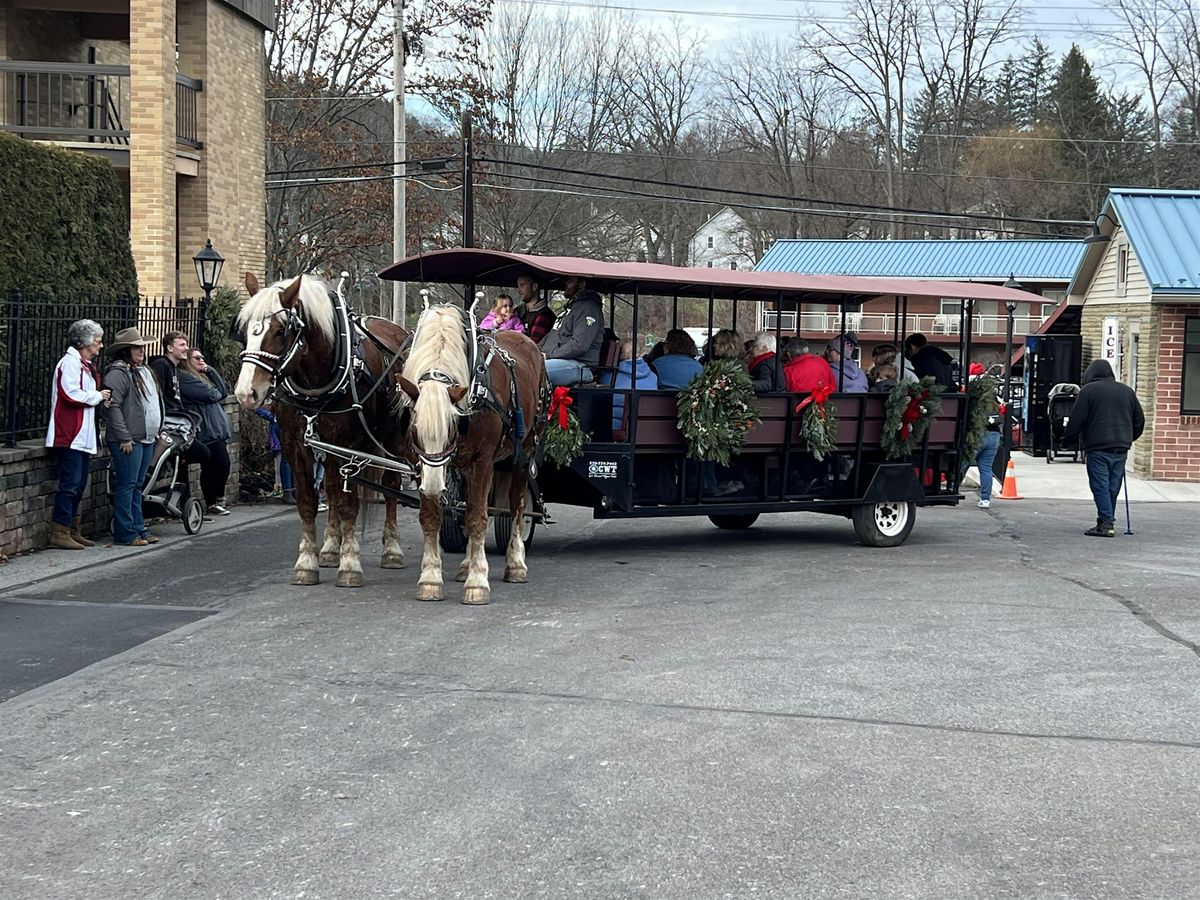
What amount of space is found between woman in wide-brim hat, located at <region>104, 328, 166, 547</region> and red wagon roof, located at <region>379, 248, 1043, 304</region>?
93.3 inches

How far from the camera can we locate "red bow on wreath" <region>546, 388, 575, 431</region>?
11.3 m

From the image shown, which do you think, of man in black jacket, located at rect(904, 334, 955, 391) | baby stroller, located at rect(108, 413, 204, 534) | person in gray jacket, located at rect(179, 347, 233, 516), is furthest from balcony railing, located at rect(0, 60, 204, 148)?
man in black jacket, located at rect(904, 334, 955, 391)

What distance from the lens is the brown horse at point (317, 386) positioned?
8.79m

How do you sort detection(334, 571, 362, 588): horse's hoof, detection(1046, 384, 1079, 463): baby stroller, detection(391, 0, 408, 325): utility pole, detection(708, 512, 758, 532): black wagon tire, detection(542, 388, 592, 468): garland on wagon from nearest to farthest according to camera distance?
detection(334, 571, 362, 588): horse's hoof → detection(542, 388, 592, 468): garland on wagon → detection(708, 512, 758, 532): black wagon tire → detection(1046, 384, 1079, 463): baby stroller → detection(391, 0, 408, 325): utility pole

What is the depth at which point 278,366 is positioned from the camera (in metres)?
8.79

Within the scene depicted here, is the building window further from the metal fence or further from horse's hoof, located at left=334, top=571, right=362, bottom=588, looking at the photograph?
horse's hoof, located at left=334, top=571, right=362, bottom=588

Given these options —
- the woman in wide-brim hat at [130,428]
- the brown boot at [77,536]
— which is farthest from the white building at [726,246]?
the brown boot at [77,536]

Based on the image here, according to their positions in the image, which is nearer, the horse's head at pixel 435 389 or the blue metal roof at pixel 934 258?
the horse's head at pixel 435 389

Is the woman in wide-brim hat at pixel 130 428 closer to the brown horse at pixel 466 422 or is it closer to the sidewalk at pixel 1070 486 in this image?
the brown horse at pixel 466 422

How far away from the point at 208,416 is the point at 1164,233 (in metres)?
17.1

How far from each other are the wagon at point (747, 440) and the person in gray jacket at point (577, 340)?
174 mm

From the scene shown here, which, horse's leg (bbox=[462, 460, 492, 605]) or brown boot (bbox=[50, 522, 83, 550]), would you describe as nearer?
horse's leg (bbox=[462, 460, 492, 605])

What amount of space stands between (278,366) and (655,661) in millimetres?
3113

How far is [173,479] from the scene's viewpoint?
510 inches
